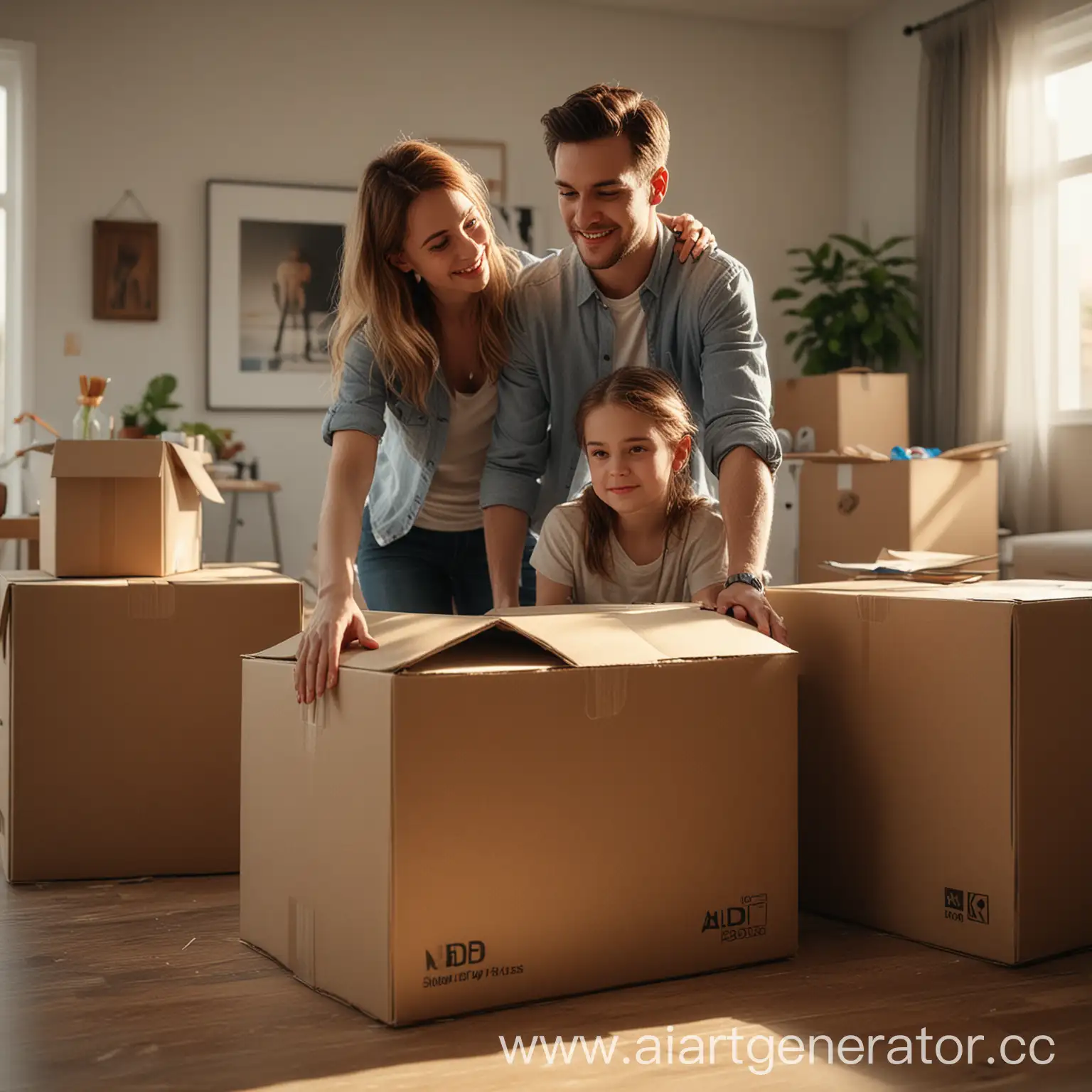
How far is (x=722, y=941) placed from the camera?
4.68ft

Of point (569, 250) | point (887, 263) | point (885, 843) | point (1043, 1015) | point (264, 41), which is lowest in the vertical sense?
point (1043, 1015)

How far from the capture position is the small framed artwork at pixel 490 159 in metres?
5.64

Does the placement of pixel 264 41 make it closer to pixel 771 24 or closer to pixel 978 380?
pixel 771 24

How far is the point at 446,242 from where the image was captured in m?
1.82

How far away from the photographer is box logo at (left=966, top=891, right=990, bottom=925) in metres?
1.45

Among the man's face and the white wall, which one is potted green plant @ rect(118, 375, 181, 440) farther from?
the man's face

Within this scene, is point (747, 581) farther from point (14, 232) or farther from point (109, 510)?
point (14, 232)

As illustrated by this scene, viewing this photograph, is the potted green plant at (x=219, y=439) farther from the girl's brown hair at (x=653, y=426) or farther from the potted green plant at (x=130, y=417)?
the girl's brown hair at (x=653, y=426)

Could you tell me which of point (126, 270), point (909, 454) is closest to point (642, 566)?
point (909, 454)

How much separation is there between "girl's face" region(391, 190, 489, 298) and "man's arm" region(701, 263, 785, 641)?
0.34 meters

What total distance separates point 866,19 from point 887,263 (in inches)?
54.8

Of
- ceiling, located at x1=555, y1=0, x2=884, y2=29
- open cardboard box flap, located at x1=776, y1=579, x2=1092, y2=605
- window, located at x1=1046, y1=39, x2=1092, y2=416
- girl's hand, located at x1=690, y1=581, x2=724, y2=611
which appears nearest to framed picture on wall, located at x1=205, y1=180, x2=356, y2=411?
ceiling, located at x1=555, y1=0, x2=884, y2=29

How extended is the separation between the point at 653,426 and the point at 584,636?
0.52m

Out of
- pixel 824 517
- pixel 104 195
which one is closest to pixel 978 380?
pixel 824 517
